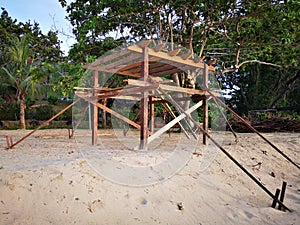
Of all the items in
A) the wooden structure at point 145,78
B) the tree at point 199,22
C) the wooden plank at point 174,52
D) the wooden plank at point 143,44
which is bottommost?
the wooden structure at point 145,78

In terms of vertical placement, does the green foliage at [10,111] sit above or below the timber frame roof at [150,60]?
below

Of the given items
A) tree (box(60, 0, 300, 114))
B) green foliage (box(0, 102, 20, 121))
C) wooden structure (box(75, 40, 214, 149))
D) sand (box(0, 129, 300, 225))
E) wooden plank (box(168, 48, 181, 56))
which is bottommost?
sand (box(0, 129, 300, 225))

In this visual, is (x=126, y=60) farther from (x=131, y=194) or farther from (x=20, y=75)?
(x=20, y=75)

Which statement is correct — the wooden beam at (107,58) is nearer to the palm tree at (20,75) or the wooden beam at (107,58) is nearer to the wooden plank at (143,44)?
the wooden plank at (143,44)

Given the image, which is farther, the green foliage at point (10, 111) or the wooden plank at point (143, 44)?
the green foliage at point (10, 111)

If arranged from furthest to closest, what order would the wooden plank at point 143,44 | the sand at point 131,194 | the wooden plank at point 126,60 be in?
the wooden plank at point 126,60, the wooden plank at point 143,44, the sand at point 131,194

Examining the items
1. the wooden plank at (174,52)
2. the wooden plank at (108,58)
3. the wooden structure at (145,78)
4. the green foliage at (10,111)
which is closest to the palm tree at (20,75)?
the green foliage at (10,111)

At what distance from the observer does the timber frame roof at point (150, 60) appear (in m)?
4.94

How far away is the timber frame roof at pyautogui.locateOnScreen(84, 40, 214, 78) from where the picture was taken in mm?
4941

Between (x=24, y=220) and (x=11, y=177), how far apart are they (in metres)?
0.70

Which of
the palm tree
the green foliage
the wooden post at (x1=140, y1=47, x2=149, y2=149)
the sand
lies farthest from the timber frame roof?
the green foliage

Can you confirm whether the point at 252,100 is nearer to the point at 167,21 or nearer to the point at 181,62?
the point at 167,21

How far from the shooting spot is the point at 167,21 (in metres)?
8.55

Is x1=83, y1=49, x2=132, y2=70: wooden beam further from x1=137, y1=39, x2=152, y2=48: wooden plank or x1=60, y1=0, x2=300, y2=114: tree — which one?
x1=60, y1=0, x2=300, y2=114: tree
